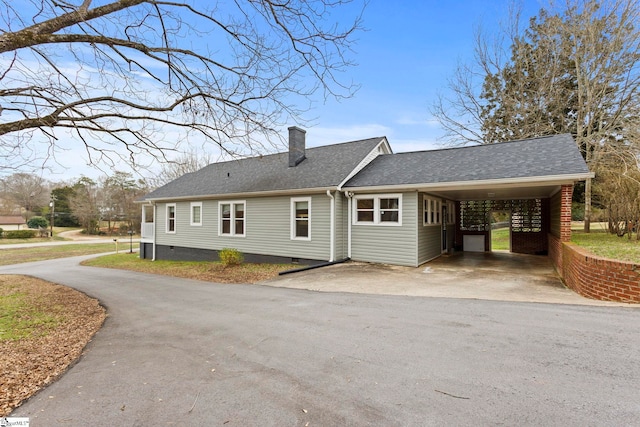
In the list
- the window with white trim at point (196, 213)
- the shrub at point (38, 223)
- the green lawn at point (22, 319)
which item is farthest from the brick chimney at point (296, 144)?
the shrub at point (38, 223)

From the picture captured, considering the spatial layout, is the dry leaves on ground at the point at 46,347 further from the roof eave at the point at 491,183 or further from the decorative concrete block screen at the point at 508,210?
the decorative concrete block screen at the point at 508,210

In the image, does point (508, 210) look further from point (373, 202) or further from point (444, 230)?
point (373, 202)

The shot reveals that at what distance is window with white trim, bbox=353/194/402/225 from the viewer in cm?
1053

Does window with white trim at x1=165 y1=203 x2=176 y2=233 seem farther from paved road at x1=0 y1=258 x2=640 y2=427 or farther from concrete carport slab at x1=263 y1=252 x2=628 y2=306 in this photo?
paved road at x1=0 y1=258 x2=640 y2=427

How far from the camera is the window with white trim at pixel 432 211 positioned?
1108cm

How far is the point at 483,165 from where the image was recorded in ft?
32.7

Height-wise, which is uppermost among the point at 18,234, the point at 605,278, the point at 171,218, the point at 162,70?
the point at 162,70

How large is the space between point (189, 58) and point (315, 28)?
2579mm

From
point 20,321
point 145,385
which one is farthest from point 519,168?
point 20,321

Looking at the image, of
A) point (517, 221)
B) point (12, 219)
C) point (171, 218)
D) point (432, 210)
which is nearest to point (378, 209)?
point (432, 210)

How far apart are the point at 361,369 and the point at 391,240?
7.58m

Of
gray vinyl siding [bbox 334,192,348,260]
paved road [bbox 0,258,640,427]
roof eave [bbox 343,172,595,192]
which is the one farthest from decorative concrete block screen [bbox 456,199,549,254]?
paved road [bbox 0,258,640,427]

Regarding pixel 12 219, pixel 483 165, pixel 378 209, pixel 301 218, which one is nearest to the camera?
pixel 483 165

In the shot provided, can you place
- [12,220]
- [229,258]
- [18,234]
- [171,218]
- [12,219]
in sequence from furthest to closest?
[12,219] → [12,220] → [18,234] → [171,218] → [229,258]
